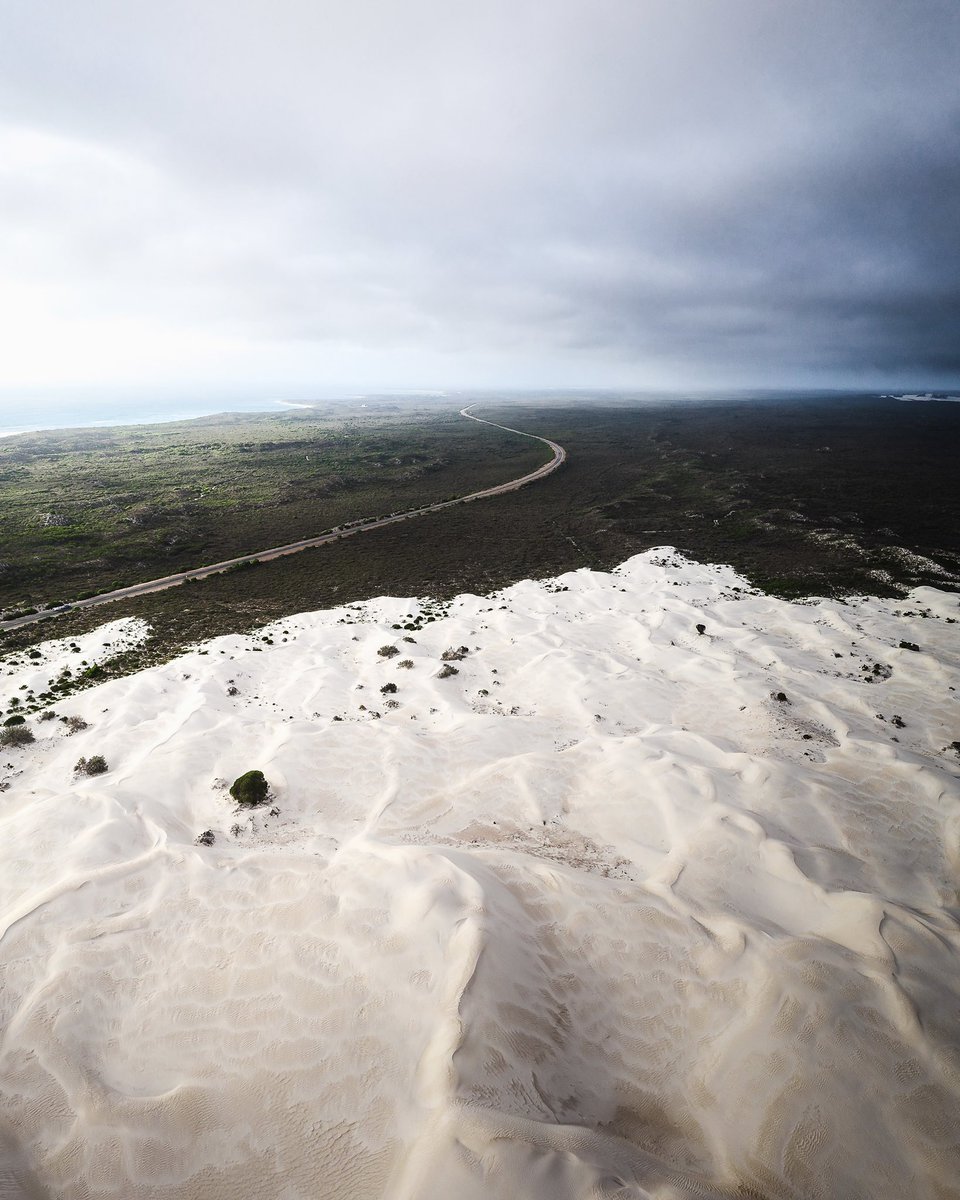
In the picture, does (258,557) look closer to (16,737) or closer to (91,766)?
(16,737)

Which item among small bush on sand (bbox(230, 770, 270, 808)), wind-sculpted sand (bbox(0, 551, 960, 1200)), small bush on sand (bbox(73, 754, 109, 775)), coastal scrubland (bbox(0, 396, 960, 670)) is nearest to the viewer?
wind-sculpted sand (bbox(0, 551, 960, 1200))

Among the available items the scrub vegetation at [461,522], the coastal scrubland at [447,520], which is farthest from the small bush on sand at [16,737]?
the coastal scrubland at [447,520]

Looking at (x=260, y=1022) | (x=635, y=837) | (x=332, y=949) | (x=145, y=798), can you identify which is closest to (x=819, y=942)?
(x=635, y=837)

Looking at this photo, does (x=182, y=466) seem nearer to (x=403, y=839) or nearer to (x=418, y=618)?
(x=418, y=618)

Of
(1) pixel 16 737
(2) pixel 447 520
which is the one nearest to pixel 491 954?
(1) pixel 16 737

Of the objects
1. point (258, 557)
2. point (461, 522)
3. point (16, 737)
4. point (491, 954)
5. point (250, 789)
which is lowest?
point (258, 557)

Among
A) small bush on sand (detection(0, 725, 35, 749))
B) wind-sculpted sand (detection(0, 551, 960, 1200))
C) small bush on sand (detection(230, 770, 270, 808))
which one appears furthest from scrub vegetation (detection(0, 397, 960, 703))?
wind-sculpted sand (detection(0, 551, 960, 1200))

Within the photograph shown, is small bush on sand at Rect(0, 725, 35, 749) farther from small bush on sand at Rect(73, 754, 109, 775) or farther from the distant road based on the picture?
the distant road
